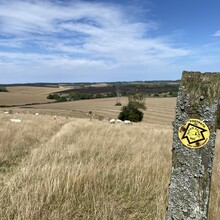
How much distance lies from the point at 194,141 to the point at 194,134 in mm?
60

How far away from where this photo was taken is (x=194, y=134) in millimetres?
2199

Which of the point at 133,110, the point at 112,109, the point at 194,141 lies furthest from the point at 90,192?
the point at 112,109

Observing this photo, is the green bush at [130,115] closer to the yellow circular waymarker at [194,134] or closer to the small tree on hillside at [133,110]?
the small tree on hillside at [133,110]

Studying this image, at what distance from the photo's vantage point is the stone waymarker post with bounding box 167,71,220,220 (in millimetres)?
2199

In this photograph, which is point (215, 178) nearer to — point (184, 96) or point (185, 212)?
point (185, 212)

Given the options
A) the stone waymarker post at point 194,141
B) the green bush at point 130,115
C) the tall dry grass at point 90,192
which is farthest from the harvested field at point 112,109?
the stone waymarker post at point 194,141

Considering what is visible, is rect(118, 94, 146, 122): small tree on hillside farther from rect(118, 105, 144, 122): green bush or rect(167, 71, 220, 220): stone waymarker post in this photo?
rect(167, 71, 220, 220): stone waymarker post

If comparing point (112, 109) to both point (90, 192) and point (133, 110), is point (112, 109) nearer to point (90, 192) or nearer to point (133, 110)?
point (133, 110)

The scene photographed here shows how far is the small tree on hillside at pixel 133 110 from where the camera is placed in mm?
65000

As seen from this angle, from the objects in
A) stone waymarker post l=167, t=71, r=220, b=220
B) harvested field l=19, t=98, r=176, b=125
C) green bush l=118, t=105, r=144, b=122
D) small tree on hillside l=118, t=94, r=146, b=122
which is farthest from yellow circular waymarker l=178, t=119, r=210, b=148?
green bush l=118, t=105, r=144, b=122

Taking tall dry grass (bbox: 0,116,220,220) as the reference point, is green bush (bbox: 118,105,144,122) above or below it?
below

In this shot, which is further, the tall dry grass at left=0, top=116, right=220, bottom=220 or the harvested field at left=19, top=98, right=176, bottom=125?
the harvested field at left=19, top=98, right=176, bottom=125

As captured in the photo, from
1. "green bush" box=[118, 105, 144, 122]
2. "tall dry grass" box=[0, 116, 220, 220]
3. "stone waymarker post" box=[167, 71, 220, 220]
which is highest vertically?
"stone waymarker post" box=[167, 71, 220, 220]

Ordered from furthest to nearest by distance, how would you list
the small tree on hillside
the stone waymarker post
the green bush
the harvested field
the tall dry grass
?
the harvested field, the small tree on hillside, the green bush, the tall dry grass, the stone waymarker post
